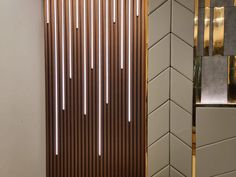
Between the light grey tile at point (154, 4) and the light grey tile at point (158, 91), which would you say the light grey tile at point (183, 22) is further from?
the light grey tile at point (158, 91)

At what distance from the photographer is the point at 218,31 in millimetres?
2436

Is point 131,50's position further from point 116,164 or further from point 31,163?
point 31,163

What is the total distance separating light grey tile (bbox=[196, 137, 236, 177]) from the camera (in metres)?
2.41

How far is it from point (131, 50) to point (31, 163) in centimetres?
140

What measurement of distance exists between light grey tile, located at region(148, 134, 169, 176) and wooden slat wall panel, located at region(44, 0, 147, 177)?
17 centimetres

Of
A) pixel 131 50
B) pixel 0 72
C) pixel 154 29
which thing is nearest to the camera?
pixel 0 72

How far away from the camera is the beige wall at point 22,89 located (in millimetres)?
2070

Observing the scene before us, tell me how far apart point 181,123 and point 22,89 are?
1412mm

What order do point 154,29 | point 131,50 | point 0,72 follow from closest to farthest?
point 0,72
point 154,29
point 131,50

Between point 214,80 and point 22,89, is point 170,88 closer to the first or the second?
point 214,80

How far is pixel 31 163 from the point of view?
100 inches

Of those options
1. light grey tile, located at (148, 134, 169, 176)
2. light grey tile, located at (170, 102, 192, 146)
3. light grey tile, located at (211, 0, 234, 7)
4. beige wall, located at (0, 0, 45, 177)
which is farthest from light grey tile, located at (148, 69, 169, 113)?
beige wall, located at (0, 0, 45, 177)

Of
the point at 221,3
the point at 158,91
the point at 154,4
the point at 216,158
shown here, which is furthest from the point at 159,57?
the point at 216,158

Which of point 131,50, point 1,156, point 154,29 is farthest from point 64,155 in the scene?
point 154,29
